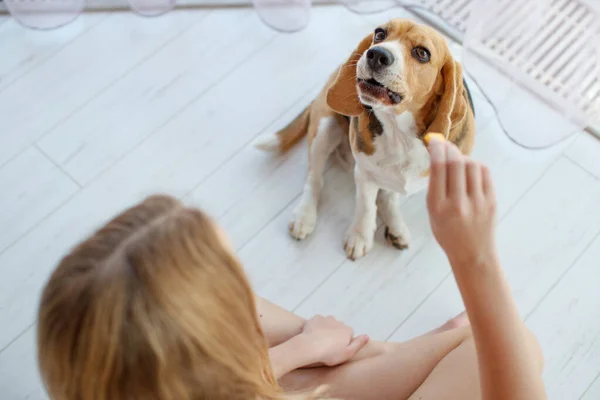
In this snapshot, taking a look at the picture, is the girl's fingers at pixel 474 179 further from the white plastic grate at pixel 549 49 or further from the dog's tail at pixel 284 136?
the white plastic grate at pixel 549 49

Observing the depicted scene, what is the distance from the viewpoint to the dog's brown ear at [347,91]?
4.38 ft

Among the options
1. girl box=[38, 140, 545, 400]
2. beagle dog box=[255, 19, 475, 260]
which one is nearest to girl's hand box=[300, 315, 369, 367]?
beagle dog box=[255, 19, 475, 260]

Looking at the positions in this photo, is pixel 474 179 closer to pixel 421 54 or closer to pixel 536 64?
pixel 421 54

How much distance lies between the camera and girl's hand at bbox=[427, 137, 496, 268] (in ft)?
2.31

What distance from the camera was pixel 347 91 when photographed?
1.34 meters

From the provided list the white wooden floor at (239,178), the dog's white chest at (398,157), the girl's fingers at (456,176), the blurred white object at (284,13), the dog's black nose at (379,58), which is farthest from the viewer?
the blurred white object at (284,13)

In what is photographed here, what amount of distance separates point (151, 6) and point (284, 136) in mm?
755

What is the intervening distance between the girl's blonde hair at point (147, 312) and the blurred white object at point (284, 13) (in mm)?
1389

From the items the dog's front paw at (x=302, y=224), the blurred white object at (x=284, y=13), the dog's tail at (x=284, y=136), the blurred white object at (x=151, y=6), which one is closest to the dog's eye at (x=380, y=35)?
the dog's tail at (x=284, y=136)

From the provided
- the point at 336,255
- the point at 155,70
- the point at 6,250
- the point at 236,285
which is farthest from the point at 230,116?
the point at 236,285

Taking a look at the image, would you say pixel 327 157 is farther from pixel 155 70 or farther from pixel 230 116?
pixel 155 70

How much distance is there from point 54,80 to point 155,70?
34 centimetres

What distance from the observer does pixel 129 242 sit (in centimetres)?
73

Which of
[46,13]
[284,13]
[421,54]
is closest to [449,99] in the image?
[421,54]
